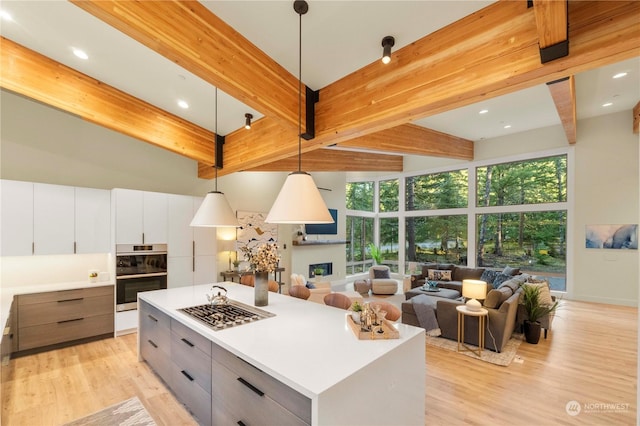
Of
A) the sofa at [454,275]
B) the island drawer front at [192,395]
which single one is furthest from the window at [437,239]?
the island drawer front at [192,395]

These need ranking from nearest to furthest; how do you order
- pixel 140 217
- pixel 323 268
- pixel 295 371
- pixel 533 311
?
pixel 295 371
pixel 533 311
pixel 140 217
pixel 323 268

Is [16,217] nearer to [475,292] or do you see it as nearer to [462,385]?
[462,385]

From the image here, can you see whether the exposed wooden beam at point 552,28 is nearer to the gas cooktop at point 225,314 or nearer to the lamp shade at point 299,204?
the lamp shade at point 299,204

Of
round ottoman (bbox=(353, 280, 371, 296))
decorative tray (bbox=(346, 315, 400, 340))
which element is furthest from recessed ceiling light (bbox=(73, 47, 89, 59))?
round ottoman (bbox=(353, 280, 371, 296))

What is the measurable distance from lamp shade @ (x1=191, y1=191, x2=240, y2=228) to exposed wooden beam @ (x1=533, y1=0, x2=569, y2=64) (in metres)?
2.88

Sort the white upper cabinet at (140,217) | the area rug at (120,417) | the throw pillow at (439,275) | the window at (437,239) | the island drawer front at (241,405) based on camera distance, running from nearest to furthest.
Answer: the island drawer front at (241,405) < the area rug at (120,417) < the white upper cabinet at (140,217) < the throw pillow at (439,275) < the window at (437,239)

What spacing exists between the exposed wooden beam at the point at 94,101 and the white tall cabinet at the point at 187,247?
0.93 metres

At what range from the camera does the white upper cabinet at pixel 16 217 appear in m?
3.70

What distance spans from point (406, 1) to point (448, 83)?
0.70 m

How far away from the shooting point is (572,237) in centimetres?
679

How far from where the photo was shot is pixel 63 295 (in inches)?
158

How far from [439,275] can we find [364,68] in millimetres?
5799

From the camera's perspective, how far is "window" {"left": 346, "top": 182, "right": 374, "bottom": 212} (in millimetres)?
10076

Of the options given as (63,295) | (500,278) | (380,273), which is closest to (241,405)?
(63,295)
